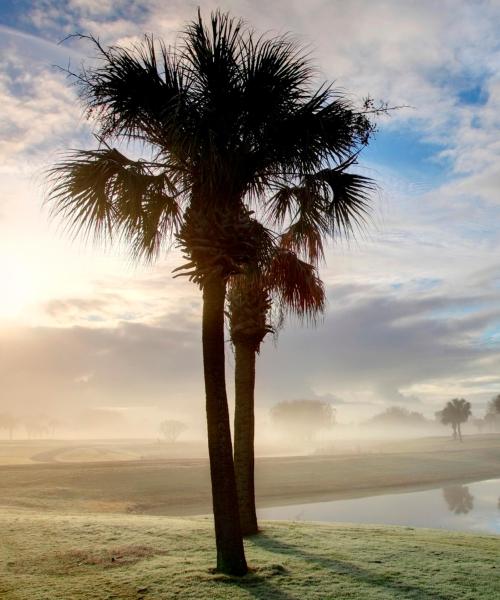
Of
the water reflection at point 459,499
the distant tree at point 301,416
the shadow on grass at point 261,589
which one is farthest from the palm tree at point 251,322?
the distant tree at point 301,416

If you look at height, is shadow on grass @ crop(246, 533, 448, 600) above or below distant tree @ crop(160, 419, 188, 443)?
below

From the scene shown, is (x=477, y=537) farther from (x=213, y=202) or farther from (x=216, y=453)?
(x=213, y=202)

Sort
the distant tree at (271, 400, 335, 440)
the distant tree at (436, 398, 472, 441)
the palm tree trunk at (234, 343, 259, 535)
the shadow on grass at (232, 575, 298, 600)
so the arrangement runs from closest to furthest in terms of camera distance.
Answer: the shadow on grass at (232, 575, 298, 600)
the palm tree trunk at (234, 343, 259, 535)
the distant tree at (436, 398, 472, 441)
the distant tree at (271, 400, 335, 440)

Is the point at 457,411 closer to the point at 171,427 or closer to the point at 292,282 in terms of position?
the point at 171,427

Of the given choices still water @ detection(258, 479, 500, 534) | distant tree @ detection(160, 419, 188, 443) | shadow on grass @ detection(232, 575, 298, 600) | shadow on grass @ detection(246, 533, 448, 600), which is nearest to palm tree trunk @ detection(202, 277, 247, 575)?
shadow on grass @ detection(232, 575, 298, 600)

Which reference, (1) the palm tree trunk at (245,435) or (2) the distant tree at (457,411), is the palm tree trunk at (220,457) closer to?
(1) the palm tree trunk at (245,435)

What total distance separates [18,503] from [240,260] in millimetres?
22489

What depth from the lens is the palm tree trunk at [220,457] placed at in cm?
919

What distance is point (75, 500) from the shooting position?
28766 mm

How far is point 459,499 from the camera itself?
3325 cm

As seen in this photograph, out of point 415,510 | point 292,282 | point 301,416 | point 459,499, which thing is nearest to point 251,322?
point 292,282

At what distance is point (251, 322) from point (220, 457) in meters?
5.91

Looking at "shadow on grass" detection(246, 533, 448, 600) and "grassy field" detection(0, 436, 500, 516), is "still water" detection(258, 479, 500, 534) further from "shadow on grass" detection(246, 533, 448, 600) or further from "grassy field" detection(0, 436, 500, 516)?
"shadow on grass" detection(246, 533, 448, 600)

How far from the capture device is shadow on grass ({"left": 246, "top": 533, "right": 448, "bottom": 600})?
7.98 m
